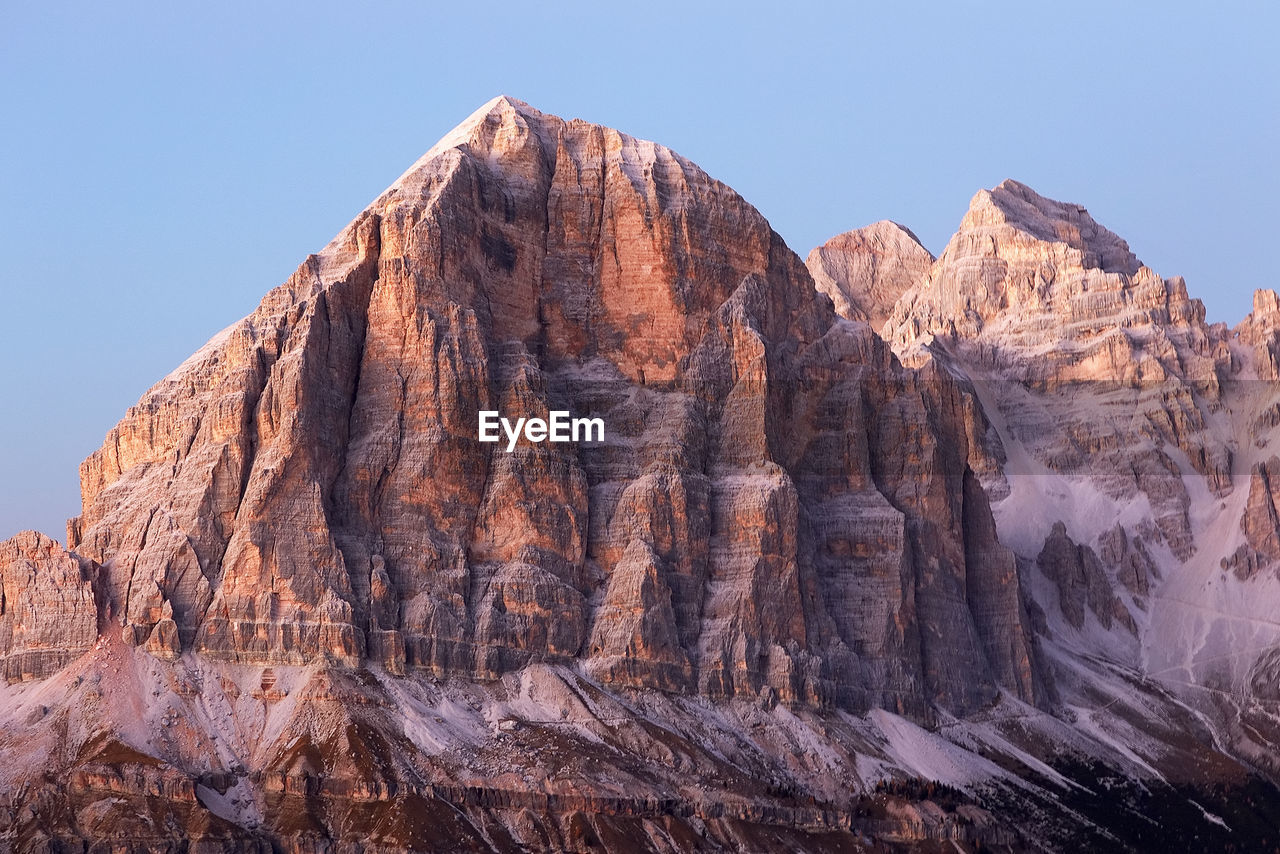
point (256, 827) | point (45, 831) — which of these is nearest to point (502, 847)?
point (256, 827)

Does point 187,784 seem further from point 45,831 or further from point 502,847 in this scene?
point 502,847

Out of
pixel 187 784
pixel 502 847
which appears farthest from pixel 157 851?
pixel 502 847

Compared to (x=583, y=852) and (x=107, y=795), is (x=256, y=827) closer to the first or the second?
(x=107, y=795)

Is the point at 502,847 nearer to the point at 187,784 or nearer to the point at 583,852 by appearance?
the point at 583,852

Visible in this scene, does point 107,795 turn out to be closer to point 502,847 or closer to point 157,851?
point 157,851

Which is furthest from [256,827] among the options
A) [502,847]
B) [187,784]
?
[502,847]
